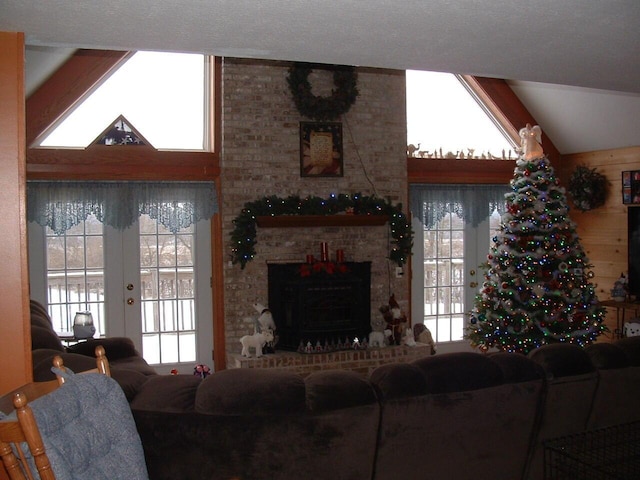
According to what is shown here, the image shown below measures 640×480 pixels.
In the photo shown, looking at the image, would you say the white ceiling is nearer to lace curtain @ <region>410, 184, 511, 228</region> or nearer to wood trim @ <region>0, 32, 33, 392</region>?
wood trim @ <region>0, 32, 33, 392</region>

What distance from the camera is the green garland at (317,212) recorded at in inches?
253

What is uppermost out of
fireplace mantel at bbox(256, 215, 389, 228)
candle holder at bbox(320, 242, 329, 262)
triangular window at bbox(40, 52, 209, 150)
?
triangular window at bbox(40, 52, 209, 150)

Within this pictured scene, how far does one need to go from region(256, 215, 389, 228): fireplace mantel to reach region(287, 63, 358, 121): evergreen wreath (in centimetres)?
110

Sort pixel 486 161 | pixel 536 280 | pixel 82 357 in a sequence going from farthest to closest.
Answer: pixel 486 161 < pixel 536 280 < pixel 82 357

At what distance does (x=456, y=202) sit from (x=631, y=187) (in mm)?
1981

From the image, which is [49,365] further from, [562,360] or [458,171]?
[458,171]

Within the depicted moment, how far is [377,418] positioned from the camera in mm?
2582

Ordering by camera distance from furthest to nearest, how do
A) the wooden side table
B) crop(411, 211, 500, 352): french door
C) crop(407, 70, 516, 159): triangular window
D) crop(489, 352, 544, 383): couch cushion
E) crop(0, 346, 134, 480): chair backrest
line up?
crop(411, 211, 500, 352): french door < crop(407, 70, 516, 159): triangular window < the wooden side table < crop(489, 352, 544, 383): couch cushion < crop(0, 346, 134, 480): chair backrest

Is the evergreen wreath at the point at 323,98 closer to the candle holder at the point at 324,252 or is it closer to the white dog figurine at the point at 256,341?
the candle holder at the point at 324,252

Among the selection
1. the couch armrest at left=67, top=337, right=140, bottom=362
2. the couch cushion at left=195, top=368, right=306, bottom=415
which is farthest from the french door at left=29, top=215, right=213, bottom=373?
the couch cushion at left=195, top=368, right=306, bottom=415

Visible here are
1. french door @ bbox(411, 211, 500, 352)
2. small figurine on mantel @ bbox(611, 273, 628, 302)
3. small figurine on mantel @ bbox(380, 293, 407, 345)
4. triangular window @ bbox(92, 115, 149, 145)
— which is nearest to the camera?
triangular window @ bbox(92, 115, 149, 145)

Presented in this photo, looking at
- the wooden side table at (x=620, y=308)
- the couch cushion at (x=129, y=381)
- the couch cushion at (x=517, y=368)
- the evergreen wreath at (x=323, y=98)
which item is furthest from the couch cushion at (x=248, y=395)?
the wooden side table at (x=620, y=308)

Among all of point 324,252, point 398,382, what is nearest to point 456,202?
point 324,252

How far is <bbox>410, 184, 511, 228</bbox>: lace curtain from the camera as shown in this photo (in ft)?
24.8
